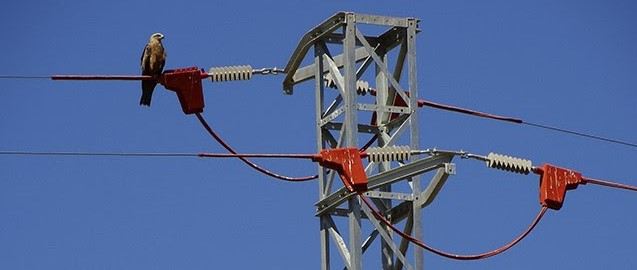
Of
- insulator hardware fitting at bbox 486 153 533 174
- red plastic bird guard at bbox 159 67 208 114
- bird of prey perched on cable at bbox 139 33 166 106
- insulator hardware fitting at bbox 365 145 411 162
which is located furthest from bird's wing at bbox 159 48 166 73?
insulator hardware fitting at bbox 486 153 533 174

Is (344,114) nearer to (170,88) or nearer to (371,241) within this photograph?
(371,241)

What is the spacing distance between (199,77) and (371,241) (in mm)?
2636

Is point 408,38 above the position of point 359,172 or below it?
above

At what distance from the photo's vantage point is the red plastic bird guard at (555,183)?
48.4ft

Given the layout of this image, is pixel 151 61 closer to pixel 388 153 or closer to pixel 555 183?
pixel 388 153

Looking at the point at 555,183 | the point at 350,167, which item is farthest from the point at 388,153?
the point at 555,183

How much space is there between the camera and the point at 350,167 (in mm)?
13172

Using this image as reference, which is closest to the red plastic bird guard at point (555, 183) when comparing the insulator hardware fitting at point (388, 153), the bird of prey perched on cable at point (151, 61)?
the insulator hardware fitting at point (388, 153)

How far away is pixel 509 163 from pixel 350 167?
1.69 m

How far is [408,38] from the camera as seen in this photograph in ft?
46.1

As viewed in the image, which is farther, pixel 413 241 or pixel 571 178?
pixel 571 178

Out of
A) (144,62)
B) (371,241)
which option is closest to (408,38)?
(371,241)

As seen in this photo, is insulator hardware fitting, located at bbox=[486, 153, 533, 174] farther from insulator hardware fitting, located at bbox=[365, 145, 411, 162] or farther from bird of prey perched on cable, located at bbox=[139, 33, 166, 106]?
bird of prey perched on cable, located at bbox=[139, 33, 166, 106]

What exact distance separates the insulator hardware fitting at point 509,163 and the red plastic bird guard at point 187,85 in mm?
2875
